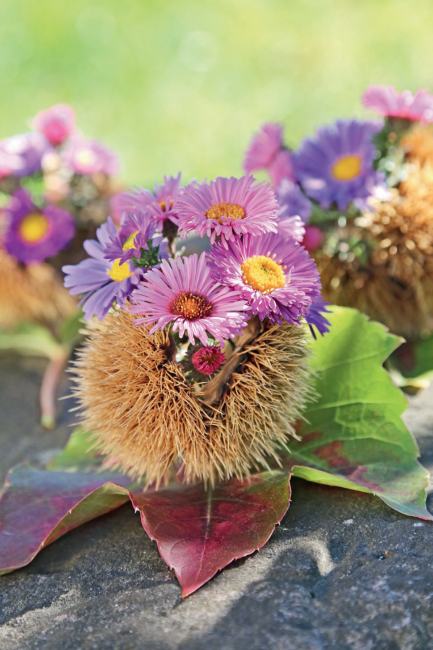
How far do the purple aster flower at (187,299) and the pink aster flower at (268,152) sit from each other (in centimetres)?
69

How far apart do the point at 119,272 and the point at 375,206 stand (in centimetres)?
70

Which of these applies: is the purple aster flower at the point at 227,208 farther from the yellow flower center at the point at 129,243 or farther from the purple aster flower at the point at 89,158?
the purple aster flower at the point at 89,158

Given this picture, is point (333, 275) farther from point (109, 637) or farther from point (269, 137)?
point (109, 637)

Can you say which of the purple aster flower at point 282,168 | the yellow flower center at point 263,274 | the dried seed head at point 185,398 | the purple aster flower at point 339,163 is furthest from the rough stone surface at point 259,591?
the purple aster flower at point 282,168

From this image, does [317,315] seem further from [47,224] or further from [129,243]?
[47,224]

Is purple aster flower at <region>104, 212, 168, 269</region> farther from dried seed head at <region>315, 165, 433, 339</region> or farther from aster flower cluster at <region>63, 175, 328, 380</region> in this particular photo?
dried seed head at <region>315, 165, 433, 339</region>

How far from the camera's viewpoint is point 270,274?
94cm

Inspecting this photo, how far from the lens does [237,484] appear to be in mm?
1101

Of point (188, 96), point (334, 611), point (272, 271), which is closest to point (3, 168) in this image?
point (272, 271)

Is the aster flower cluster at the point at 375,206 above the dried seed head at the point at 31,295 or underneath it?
above

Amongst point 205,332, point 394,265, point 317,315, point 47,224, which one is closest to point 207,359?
point 205,332

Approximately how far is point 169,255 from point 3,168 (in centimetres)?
93

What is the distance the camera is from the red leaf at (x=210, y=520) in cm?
93

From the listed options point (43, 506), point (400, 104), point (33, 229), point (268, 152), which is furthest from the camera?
point (33, 229)
